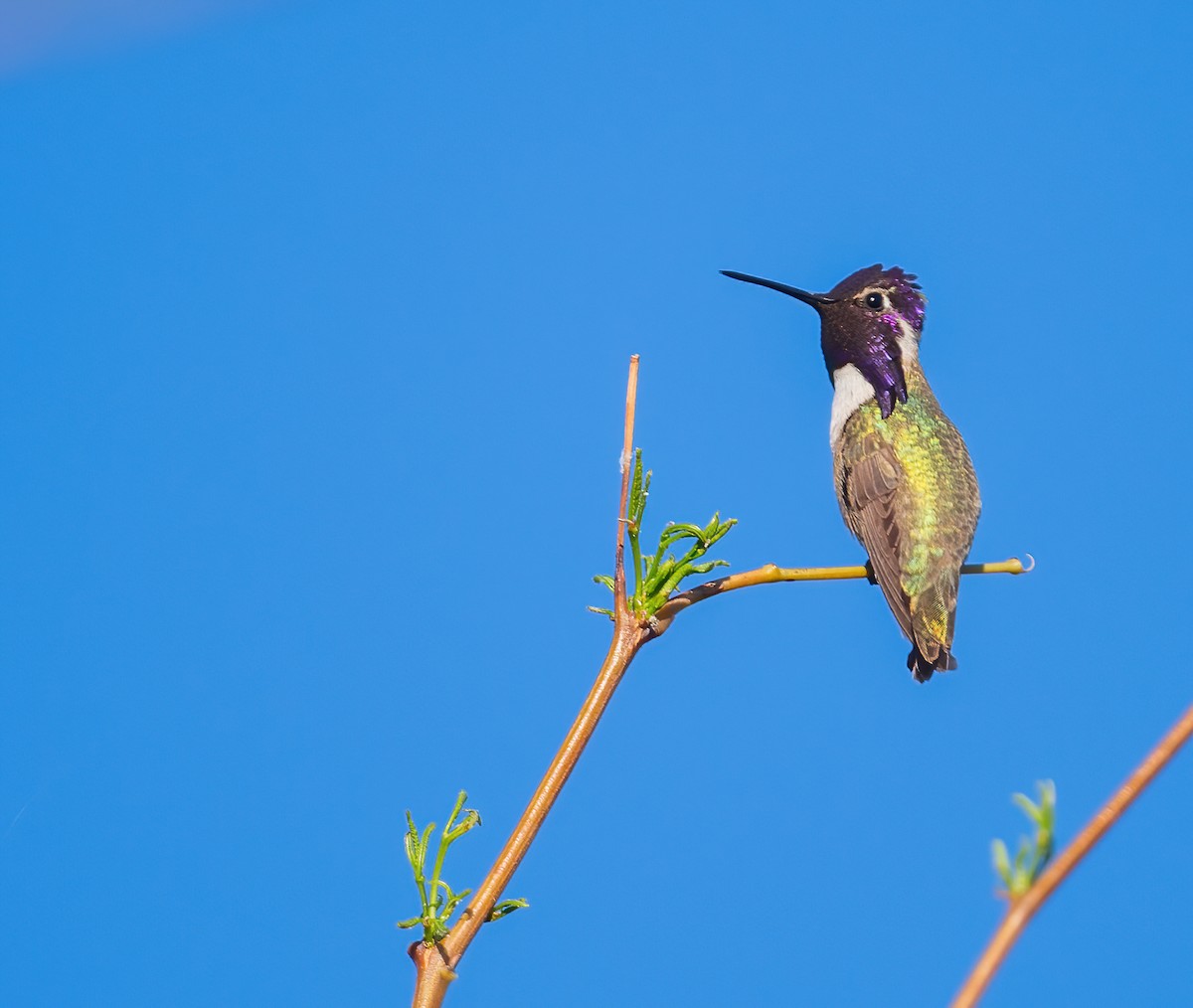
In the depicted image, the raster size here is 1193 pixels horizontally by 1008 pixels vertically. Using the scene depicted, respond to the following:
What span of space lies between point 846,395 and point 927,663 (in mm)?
2235

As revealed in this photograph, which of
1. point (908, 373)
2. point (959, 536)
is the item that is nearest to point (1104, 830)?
point (959, 536)

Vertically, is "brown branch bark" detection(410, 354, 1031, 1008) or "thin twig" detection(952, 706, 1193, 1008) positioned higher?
"brown branch bark" detection(410, 354, 1031, 1008)

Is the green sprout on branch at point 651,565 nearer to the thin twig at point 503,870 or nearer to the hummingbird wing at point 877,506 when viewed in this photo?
the thin twig at point 503,870

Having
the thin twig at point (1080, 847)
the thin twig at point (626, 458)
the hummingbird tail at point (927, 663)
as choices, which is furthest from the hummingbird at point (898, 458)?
the thin twig at point (1080, 847)

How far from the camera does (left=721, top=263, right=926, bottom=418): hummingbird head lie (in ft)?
23.9

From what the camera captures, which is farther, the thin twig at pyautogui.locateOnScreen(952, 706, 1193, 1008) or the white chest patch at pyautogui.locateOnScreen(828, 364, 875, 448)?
the white chest patch at pyautogui.locateOnScreen(828, 364, 875, 448)

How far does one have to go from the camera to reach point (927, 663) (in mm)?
5688

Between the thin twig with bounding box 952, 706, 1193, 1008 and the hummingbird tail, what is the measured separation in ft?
15.8

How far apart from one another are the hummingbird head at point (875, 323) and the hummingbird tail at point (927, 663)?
1.86 metres

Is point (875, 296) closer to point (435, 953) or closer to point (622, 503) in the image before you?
point (622, 503)

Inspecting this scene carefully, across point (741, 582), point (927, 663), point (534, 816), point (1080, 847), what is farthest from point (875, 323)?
point (1080, 847)

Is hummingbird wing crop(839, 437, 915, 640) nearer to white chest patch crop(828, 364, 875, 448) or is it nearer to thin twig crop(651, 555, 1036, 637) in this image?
white chest patch crop(828, 364, 875, 448)

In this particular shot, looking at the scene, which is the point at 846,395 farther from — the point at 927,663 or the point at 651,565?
the point at 651,565

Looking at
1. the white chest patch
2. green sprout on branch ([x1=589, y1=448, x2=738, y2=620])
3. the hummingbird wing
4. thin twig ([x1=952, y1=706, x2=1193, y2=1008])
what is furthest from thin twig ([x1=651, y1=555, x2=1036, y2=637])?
the white chest patch
